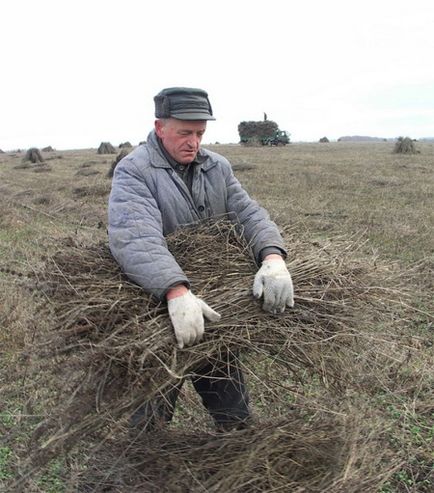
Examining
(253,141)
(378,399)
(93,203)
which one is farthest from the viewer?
(253,141)

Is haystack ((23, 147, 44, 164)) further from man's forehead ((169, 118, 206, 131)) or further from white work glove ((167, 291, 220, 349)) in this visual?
white work glove ((167, 291, 220, 349))

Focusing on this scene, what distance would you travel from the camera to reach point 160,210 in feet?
7.50

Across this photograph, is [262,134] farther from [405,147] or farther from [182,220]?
[182,220]

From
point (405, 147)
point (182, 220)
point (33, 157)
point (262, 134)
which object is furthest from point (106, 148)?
point (182, 220)

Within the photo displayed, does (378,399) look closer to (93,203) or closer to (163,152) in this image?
(163,152)

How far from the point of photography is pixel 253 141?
1344 inches

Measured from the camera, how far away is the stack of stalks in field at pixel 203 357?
6.38 feet

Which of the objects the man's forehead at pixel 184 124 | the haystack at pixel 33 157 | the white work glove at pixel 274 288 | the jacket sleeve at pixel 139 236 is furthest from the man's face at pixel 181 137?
the haystack at pixel 33 157

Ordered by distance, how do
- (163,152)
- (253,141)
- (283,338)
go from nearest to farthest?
(283,338), (163,152), (253,141)

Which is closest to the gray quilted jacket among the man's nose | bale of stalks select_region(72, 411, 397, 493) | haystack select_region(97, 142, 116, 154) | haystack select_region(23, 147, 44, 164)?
the man's nose

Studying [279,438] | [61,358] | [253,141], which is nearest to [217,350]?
[279,438]

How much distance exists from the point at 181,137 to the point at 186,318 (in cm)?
82

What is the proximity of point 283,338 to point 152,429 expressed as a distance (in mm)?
807

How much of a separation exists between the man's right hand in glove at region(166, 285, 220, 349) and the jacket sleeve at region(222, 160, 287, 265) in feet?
1.52
